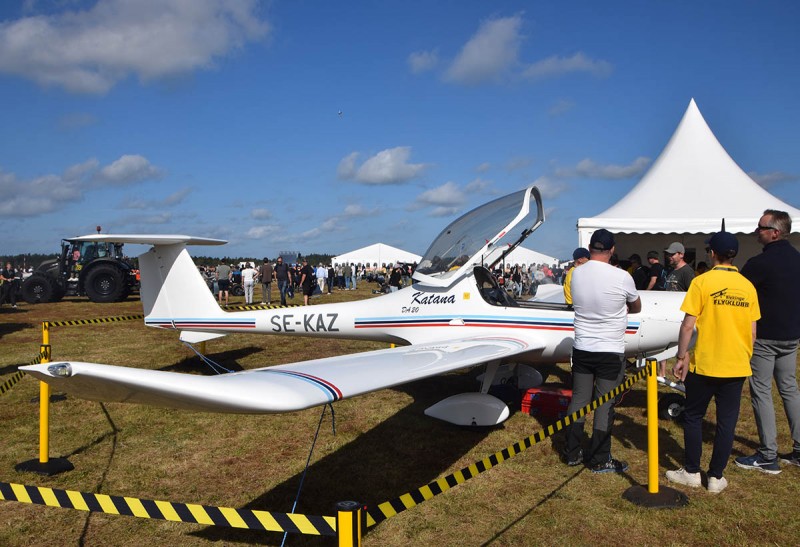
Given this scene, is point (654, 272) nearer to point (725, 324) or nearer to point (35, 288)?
point (725, 324)

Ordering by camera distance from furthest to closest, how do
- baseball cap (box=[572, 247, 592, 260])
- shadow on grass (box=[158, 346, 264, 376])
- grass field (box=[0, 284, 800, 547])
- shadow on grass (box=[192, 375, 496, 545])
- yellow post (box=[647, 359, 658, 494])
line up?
1. shadow on grass (box=[158, 346, 264, 376])
2. baseball cap (box=[572, 247, 592, 260])
3. shadow on grass (box=[192, 375, 496, 545])
4. yellow post (box=[647, 359, 658, 494])
5. grass field (box=[0, 284, 800, 547])

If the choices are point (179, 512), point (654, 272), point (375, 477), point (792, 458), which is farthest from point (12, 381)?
point (654, 272)

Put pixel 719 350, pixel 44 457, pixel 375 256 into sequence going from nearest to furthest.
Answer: pixel 719 350, pixel 44 457, pixel 375 256

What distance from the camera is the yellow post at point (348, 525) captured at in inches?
73.3

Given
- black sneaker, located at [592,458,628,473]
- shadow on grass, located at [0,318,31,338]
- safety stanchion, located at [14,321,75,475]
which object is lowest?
black sneaker, located at [592,458,628,473]

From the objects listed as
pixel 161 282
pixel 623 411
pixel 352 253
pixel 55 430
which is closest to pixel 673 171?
pixel 623 411

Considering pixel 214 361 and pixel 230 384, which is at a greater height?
pixel 230 384

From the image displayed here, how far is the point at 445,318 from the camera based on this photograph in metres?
6.23

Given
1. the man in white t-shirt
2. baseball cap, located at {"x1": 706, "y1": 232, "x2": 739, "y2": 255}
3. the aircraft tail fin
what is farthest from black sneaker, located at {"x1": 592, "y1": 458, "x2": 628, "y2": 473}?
the aircraft tail fin

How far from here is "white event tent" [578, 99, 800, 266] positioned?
13.8 m

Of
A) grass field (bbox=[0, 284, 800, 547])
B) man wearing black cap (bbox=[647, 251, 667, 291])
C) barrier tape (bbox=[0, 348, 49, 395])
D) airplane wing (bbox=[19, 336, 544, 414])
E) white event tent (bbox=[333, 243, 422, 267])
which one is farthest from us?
white event tent (bbox=[333, 243, 422, 267])

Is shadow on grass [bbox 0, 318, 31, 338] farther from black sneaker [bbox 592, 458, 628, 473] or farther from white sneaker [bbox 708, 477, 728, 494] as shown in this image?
white sneaker [bbox 708, 477, 728, 494]

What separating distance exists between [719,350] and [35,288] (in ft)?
73.5

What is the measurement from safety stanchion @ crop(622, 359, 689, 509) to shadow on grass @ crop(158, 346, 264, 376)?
6.15m
